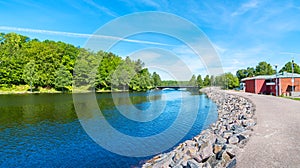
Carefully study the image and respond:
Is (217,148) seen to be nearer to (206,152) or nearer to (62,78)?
(206,152)

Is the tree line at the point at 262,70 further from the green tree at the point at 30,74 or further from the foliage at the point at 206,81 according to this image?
the green tree at the point at 30,74

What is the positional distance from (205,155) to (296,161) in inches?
113

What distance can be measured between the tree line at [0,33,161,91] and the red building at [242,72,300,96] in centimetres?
3102

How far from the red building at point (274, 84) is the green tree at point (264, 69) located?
5112 centimetres

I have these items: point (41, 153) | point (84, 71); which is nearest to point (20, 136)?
point (41, 153)

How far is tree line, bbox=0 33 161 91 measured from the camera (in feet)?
190

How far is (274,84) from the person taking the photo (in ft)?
122

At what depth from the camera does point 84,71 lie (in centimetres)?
5791

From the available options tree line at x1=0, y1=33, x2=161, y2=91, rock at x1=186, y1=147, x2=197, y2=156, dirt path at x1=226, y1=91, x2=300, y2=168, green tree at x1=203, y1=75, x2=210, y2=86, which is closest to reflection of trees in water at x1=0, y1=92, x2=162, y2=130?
rock at x1=186, y1=147, x2=197, y2=156

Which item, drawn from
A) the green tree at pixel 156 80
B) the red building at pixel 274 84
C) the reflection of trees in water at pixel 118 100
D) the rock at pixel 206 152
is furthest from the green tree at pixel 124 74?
the rock at pixel 206 152

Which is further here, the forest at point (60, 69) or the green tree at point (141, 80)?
the green tree at point (141, 80)

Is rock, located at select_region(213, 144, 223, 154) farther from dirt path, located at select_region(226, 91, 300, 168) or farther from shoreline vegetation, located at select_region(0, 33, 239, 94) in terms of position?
shoreline vegetation, located at select_region(0, 33, 239, 94)

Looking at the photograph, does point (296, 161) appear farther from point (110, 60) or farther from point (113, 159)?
point (110, 60)

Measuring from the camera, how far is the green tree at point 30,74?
5684 cm
